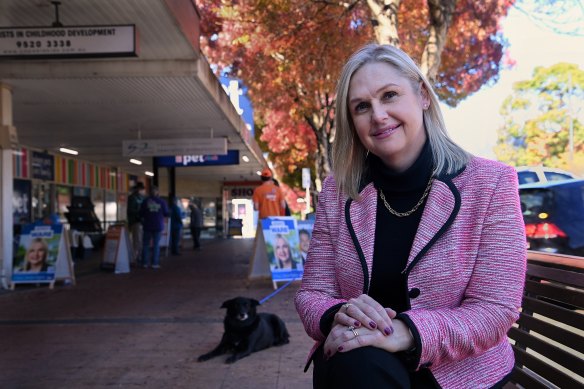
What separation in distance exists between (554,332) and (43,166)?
1767 cm

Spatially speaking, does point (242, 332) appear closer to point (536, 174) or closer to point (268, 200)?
point (268, 200)

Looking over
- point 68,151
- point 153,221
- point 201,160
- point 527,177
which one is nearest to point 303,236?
point 153,221

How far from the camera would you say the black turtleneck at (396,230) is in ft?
6.40

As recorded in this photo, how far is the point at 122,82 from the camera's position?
30.8 feet

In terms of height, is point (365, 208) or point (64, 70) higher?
point (64, 70)

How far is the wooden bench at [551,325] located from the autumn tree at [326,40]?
19.2 ft

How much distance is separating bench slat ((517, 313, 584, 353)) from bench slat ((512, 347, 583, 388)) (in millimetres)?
123

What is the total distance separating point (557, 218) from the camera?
7.41 meters

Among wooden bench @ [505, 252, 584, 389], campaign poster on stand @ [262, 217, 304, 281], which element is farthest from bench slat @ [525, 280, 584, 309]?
campaign poster on stand @ [262, 217, 304, 281]

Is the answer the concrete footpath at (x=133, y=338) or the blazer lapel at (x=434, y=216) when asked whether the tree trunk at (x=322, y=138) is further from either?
the blazer lapel at (x=434, y=216)

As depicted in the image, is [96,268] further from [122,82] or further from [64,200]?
[64,200]

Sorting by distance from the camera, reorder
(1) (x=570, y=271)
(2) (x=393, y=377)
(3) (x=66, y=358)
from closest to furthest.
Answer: (2) (x=393, y=377) → (1) (x=570, y=271) → (3) (x=66, y=358)

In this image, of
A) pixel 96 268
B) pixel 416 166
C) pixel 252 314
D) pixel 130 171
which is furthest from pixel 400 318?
pixel 130 171

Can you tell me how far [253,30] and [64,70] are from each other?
409 centimetres
